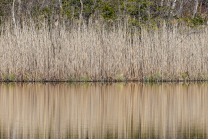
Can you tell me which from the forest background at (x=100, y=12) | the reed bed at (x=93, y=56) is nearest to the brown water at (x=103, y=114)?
the reed bed at (x=93, y=56)

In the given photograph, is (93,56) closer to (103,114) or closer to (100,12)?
Answer: (100,12)

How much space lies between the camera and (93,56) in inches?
452

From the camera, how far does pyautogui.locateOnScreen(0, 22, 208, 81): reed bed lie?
1148 centimetres

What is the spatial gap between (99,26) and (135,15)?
269 cm

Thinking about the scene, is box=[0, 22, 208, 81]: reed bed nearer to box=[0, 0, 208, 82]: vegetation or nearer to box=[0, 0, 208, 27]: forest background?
box=[0, 0, 208, 82]: vegetation

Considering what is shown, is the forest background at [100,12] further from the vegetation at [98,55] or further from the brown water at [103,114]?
the brown water at [103,114]

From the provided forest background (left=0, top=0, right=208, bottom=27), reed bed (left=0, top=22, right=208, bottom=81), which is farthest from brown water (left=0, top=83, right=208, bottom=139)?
forest background (left=0, top=0, right=208, bottom=27)

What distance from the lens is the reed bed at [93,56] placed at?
1148 cm

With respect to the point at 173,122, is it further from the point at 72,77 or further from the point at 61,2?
the point at 61,2

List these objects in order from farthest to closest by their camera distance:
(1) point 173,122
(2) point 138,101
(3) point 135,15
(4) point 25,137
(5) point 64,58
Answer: (3) point 135,15
(5) point 64,58
(2) point 138,101
(1) point 173,122
(4) point 25,137

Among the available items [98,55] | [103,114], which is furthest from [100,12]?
[103,114]

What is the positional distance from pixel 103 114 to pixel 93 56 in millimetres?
5644

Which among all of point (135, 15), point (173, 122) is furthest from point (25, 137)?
point (135, 15)

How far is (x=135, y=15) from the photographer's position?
1418cm
